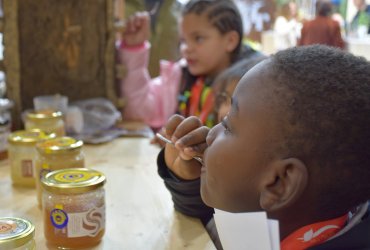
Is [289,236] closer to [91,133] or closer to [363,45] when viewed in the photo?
[91,133]

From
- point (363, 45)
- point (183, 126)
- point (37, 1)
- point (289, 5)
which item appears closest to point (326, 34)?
point (363, 45)

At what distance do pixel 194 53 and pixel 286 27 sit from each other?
297 centimetres

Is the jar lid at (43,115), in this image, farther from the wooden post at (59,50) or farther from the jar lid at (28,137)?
the wooden post at (59,50)

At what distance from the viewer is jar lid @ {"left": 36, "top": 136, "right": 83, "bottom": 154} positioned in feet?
3.22

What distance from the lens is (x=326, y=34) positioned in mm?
4035

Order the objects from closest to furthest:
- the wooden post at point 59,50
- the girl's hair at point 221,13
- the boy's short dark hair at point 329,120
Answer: the boy's short dark hair at point 329,120 < the wooden post at point 59,50 < the girl's hair at point 221,13

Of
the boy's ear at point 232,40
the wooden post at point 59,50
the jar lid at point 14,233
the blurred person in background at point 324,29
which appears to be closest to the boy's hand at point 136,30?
the wooden post at point 59,50

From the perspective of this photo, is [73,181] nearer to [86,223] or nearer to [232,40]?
[86,223]

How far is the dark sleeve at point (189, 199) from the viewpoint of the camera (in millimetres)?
972

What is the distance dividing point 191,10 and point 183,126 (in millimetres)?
1005

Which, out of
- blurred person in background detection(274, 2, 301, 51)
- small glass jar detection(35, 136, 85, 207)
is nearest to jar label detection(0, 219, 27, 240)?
small glass jar detection(35, 136, 85, 207)

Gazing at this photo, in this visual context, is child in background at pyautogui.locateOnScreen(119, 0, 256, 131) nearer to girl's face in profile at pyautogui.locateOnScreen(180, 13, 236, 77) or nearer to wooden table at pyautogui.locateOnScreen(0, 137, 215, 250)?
girl's face in profile at pyautogui.locateOnScreen(180, 13, 236, 77)

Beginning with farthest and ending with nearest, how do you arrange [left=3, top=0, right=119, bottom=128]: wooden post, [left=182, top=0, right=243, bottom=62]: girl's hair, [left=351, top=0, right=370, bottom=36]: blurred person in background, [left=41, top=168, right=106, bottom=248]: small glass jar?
1. [left=351, top=0, right=370, bottom=36]: blurred person in background
2. [left=182, top=0, right=243, bottom=62]: girl's hair
3. [left=3, top=0, right=119, bottom=128]: wooden post
4. [left=41, top=168, right=106, bottom=248]: small glass jar

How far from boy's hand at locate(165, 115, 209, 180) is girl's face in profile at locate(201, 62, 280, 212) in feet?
0.38
